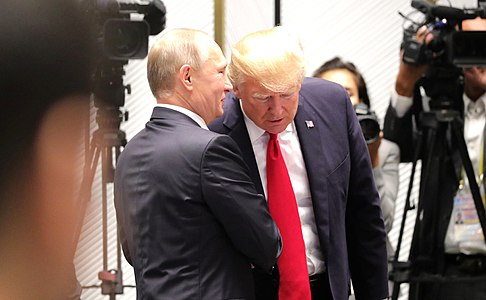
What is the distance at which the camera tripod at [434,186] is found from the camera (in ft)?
9.04

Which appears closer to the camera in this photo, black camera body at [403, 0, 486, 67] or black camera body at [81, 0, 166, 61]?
black camera body at [403, 0, 486, 67]

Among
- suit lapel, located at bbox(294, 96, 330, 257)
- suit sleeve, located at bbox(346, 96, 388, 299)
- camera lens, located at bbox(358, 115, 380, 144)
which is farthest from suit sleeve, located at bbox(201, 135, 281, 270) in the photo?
camera lens, located at bbox(358, 115, 380, 144)

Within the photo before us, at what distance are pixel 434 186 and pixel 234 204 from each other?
4.82 feet

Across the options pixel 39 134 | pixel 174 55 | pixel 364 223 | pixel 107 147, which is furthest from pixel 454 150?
pixel 39 134

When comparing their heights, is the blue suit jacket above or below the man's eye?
below

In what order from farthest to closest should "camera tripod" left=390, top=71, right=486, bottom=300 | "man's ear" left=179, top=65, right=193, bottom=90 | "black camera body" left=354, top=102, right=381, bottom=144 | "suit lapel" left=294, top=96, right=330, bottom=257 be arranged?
"camera tripod" left=390, top=71, right=486, bottom=300 < "black camera body" left=354, top=102, right=381, bottom=144 < "suit lapel" left=294, top=96, right=330, bottom=257 < "man's ear" left=179, top=65, right=193, bottom=90

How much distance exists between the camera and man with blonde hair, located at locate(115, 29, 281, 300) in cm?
152

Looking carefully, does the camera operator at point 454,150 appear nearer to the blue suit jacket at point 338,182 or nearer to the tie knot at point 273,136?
the blue suit jacket at point 338,182

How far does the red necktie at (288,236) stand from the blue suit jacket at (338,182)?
0.13 feet

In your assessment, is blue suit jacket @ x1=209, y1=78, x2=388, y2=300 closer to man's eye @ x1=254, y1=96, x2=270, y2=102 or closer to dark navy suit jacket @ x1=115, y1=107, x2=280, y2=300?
man's eye @ x1=254, y1=96, x2=270, y2=102

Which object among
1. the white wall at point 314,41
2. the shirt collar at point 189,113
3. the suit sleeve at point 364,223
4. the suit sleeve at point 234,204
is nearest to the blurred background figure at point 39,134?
the suit sleeve at point 234,204

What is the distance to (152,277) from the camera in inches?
62.0

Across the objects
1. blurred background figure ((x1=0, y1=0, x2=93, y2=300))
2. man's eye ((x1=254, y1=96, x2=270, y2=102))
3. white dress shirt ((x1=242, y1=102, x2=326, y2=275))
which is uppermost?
blurred background figure ((x1=0, y1=0, x2=93, y2=300))

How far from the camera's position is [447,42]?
275 centimetres
